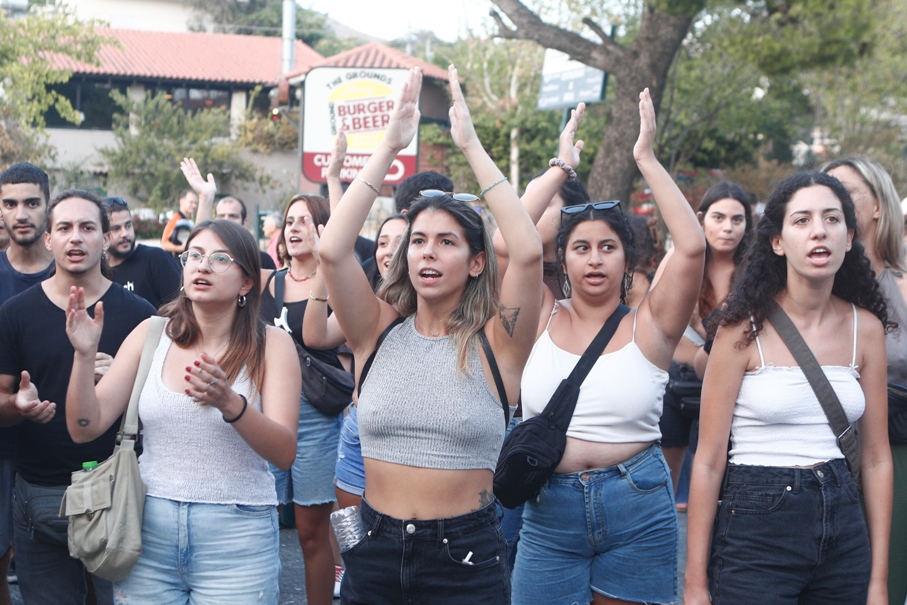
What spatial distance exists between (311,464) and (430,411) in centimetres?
218

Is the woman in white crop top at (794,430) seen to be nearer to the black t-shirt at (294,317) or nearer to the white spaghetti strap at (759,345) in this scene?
the white spaghetti strap at (759,345)

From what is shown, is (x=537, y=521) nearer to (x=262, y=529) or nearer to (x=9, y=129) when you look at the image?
(x=262, y=529)

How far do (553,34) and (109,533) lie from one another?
11.2m

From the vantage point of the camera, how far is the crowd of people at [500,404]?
3.02 m

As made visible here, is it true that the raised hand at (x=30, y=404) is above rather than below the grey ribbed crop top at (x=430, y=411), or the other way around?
below

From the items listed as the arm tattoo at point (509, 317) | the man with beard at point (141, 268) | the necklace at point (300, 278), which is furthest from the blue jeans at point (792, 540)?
the man with beard at point (141, 268)

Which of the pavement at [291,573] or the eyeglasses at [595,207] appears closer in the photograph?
the eyeglasses at [595,207]

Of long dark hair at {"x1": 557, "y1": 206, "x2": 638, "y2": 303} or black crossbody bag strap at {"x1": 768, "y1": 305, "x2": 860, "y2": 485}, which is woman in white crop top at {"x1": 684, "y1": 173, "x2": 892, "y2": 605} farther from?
long dark hair at {"x1": 557, "y1": 206, "x2": 638, "y2": 303}

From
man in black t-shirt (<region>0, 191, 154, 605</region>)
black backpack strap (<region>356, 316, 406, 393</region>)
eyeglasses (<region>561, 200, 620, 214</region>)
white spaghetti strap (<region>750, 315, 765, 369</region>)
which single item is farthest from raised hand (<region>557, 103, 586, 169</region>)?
man in black t-shirt (<region>0, 191, 154, 605</region>)

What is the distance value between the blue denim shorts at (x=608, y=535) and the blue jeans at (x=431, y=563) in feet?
1.77

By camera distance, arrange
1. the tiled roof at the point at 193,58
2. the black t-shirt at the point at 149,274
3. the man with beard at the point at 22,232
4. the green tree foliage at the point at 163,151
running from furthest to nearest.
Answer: the tiled roof at the point at 193,58 < the green tree foliage at the point at 163,151 < the black t-shirt at the point at 149,274 < the man with beard at the point at 22,232

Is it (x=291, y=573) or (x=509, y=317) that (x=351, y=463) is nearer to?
(x=291, y=573)

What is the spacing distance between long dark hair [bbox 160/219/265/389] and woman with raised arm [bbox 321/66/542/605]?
0.45 m

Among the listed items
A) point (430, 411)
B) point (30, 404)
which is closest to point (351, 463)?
point (30, 404)
